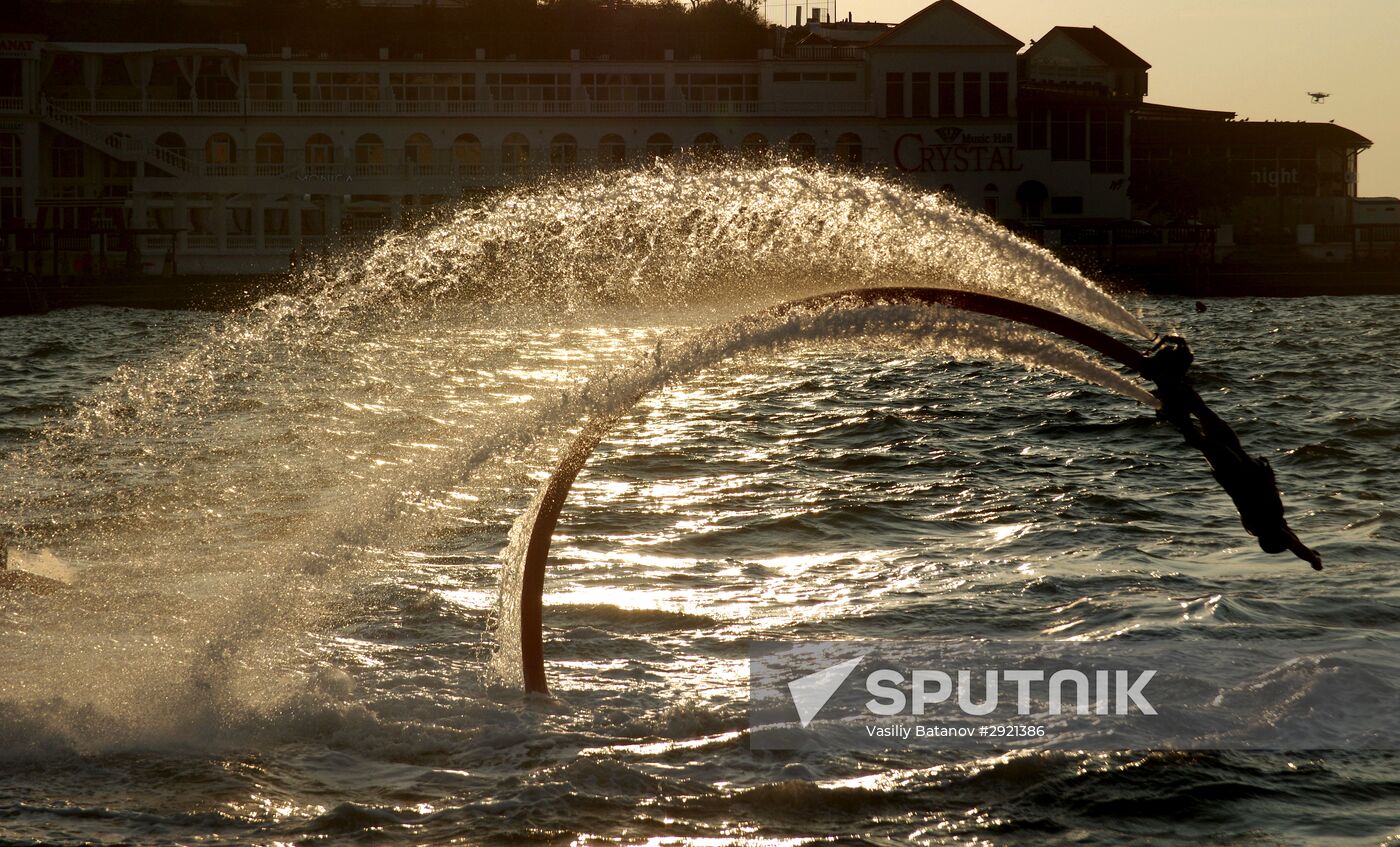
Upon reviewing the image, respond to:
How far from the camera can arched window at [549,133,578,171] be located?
8415 centimetres

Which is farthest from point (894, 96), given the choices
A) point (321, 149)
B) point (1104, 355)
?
point (1104, 355)

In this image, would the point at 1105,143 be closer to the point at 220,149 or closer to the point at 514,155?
the point at 514,155

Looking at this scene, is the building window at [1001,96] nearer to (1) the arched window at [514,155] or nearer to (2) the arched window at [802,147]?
(2) the arched window at [802,147]

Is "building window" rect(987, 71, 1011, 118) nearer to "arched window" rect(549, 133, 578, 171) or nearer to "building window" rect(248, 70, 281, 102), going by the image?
"arched window" rect(549, 133, 578, 171)

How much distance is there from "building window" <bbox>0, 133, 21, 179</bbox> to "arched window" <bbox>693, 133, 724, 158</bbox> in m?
35.3

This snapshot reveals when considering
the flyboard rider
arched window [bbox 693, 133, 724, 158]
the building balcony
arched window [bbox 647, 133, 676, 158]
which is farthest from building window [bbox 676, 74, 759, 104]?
the flyboard rider

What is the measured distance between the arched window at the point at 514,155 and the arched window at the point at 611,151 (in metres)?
4.07

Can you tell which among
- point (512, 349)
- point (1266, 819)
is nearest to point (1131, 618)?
point (1266, 819)

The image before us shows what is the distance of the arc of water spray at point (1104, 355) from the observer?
7.32 meters

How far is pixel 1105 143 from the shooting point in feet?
303

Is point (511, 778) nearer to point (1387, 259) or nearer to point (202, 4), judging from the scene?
point (1387, 259)

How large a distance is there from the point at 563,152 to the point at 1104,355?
259ft

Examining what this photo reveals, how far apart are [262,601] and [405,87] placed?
80850 mm

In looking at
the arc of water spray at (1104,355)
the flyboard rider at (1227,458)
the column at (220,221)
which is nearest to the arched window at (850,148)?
the column at (220,221)
